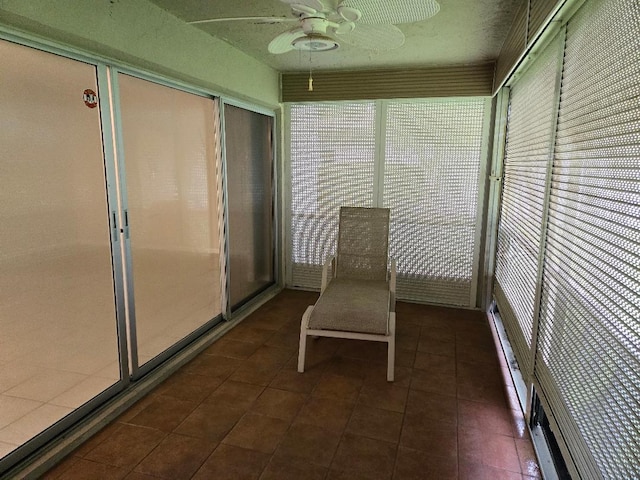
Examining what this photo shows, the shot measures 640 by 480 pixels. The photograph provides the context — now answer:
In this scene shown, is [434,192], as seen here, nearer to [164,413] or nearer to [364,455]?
[364,455]

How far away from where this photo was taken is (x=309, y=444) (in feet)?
7.03

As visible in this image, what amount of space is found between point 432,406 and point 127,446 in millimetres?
1723

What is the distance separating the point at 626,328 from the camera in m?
1.15

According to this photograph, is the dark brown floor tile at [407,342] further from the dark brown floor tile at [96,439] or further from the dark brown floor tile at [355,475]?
the dark brown floor tile at [96,439]

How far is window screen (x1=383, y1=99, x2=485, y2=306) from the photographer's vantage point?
399cm

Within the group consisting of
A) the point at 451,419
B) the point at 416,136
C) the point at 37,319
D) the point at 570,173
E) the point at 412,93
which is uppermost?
the point at 412,93

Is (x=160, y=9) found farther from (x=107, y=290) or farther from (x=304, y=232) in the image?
(x=304, y=232)

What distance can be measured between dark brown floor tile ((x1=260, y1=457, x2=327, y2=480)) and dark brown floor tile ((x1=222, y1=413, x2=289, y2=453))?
11 cm

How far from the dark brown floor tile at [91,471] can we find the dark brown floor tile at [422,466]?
1.30m

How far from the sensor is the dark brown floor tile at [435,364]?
9.61ft

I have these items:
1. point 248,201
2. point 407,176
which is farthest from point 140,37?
point 407,176

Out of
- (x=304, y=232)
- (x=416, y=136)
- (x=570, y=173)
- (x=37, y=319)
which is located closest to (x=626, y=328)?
(x=570, y=173)

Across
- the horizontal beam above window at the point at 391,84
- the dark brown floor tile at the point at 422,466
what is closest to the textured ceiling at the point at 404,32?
the horizontal beam above window at the point at 391,84

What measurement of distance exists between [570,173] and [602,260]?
0.59m
